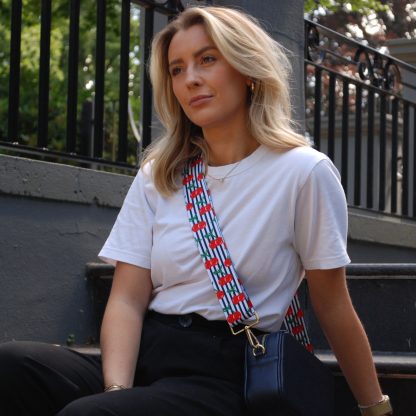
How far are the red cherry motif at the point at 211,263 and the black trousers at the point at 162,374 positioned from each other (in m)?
0.15

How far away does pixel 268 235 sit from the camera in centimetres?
300

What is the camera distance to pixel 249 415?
2.83m

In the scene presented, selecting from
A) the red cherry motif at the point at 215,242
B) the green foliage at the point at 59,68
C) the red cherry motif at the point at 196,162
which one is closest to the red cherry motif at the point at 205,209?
the red cherry motif at the point at 215,242

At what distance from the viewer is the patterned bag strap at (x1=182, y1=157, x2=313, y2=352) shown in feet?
9.64

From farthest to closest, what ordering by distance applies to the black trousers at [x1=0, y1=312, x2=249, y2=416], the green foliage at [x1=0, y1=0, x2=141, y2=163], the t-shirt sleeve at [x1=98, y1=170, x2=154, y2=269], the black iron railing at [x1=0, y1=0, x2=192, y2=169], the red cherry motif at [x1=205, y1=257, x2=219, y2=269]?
the green foliage at [x1=0, y1=0, x2=141, y2=163] < the black iron railing at [x1=0, y1=0, x2=192, y2=169] < the t-shirt sleeve at [x1=98, y1=170, x2=154, y2=269] < the red cherry motif at [x1=205, y1=257, x2=219, y2=269] < the black trousers at [x1=0, y1=312, x2=249, y2=416]

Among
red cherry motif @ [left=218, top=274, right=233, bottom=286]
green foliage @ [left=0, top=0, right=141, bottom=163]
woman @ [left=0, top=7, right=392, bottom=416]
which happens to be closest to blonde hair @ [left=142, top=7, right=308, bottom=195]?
woman @ [left=0, top=7, right=392, bottom=416]

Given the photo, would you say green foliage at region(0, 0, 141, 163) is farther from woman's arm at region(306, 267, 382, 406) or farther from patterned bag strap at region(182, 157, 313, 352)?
woman's arm at region(306, 267, 382, 406)

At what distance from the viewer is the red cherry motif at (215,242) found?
302 centimetres

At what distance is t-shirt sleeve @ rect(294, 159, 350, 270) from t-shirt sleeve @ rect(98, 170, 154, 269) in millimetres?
498

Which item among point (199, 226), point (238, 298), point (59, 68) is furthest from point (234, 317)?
point (59, 68)

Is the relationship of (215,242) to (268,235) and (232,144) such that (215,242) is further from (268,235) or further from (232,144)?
(232,144)

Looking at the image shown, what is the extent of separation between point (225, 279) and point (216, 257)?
82 mm

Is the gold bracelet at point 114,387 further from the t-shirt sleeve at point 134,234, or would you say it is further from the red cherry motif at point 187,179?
the red cherry motif at point 187,179

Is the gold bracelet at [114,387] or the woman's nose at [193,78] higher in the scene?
the woman's nose at [193,78]
